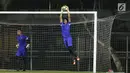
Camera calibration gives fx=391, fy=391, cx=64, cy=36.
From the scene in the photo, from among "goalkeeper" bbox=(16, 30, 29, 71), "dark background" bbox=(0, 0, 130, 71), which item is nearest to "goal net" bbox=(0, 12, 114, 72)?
"goalkeeper" bbox=(16, 30, 29, 71)

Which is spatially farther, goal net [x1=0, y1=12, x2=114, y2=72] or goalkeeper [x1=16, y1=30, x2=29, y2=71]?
goal net [x1=0, y1=12, x2=114, y2=72]

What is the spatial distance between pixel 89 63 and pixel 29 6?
496cm

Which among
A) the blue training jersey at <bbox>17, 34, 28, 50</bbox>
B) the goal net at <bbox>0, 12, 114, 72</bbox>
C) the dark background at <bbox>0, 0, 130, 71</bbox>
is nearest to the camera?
the blue training jersey at <bbox>17, 34, 28, 50</bbox>

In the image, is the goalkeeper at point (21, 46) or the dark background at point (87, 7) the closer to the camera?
the goalkeeper at point (21, 46)

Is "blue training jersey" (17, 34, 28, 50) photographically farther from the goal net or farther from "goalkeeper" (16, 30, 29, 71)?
the goal net

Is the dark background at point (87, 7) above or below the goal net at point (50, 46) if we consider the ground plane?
above

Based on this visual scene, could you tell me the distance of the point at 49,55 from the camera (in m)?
17.9

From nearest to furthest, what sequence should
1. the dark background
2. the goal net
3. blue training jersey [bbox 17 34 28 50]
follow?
1. blue training jersey [bbox 17 34 28 50]
2. the goal net
3. the dark background

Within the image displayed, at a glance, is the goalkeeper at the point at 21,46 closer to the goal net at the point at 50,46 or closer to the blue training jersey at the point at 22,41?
the blue training jersey at the point at 22,41


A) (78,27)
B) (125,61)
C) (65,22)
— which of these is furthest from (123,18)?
(65,22)

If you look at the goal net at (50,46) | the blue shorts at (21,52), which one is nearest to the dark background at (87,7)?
the goal net at (50,46)

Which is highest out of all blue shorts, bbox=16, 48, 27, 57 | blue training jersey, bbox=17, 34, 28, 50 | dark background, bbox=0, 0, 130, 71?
dark background, bbox=0, 0, 130, 71

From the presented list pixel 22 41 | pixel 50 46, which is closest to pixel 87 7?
pixel 50 46

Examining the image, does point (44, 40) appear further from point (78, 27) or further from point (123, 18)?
point (123, 18)
